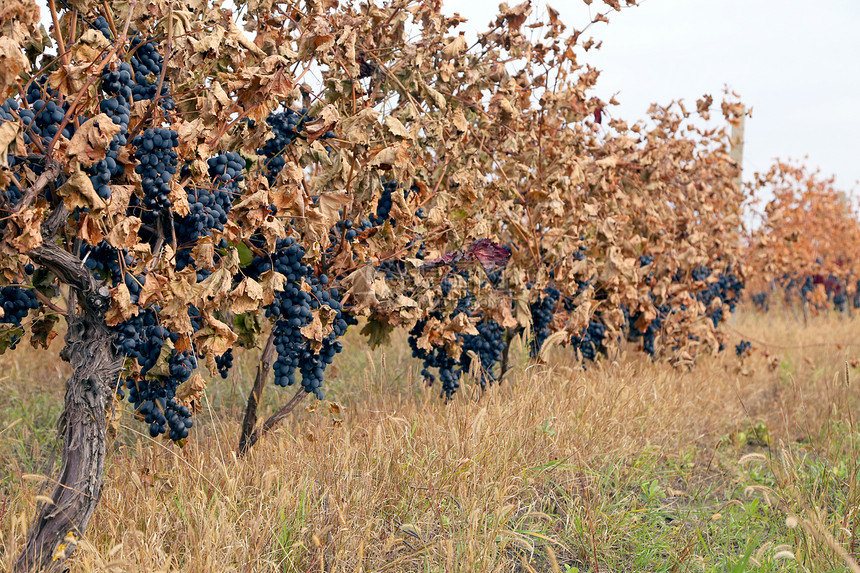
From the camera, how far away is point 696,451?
14.0 ft

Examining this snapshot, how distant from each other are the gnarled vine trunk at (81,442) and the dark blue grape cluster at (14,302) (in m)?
0.36

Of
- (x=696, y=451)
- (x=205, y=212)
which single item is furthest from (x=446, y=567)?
(x=696, y=451)

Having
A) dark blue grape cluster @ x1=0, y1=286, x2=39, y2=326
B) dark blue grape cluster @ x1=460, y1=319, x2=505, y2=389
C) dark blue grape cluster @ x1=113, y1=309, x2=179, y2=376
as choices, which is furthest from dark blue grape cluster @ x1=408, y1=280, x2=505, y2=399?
dark blue grape cluster @ x1=0, y1=286, x2=39, y2=326

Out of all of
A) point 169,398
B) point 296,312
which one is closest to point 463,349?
point 296,312

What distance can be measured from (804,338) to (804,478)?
18.3 ft

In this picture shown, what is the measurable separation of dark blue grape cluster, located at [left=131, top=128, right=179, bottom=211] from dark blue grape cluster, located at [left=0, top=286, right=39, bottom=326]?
659mm

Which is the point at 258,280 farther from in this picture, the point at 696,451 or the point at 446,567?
the point at 696,451

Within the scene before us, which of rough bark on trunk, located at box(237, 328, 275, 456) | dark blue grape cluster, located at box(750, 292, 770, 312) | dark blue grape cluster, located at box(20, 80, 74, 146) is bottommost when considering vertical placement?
dark blue grape cluster, located at box(750, 292, 770, 312)

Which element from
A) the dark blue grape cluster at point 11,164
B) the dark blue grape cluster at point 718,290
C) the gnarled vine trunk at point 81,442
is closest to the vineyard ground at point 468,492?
the gnarled vine trunk at point 81,442

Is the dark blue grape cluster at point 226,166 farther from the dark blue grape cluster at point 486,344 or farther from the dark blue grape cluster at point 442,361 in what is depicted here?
the dark blue grape cluster at point 486,344

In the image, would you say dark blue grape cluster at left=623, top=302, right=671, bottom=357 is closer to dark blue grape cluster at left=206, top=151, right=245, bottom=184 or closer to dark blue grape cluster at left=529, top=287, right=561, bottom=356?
dark blue grape cluster at left=529, top=287, right=561, bottom=356

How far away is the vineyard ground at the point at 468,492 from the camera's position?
2389 millimetres

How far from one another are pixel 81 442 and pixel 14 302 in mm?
627

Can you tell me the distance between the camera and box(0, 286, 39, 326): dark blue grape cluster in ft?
8.49
